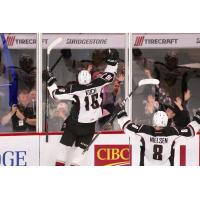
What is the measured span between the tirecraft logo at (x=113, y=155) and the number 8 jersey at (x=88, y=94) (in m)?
0.26

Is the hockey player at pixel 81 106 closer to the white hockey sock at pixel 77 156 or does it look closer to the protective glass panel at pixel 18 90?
the white hockey sock at pixel 77 156

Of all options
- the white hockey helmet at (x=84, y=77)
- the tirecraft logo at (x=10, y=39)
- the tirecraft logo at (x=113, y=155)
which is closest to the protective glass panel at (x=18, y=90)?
the tirecraft logo at (x=10, y=39)

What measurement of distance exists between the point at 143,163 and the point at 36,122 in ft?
3.07

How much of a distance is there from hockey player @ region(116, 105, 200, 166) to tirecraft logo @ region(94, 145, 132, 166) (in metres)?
0.12

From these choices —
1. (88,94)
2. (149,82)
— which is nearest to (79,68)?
(88,94)

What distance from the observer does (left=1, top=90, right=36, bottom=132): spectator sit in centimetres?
427

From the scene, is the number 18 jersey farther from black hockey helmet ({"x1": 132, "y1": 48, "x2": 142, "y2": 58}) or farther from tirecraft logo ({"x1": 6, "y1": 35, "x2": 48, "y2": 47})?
tirecraft logo ({"x1": 6, "y1": 35, "x2": 48, "y2": 47})

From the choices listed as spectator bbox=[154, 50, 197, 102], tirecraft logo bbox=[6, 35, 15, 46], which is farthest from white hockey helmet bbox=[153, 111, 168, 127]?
tirecraft logo bbox=[6, 35, 15, 46]

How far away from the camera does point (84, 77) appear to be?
427cm

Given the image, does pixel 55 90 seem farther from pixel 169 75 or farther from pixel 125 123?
pixel 169 75

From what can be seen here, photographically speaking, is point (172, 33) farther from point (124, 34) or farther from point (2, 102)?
point (2, 102)

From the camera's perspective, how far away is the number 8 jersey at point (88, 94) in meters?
4.29

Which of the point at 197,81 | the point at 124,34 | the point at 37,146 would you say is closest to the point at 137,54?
the point at 124,34

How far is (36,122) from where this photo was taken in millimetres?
4285
